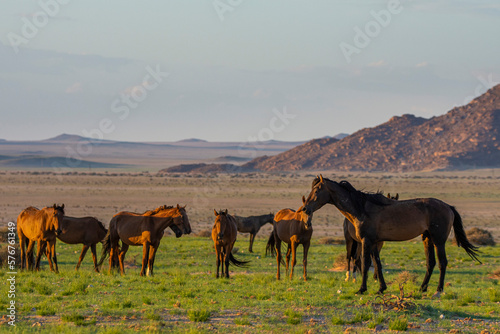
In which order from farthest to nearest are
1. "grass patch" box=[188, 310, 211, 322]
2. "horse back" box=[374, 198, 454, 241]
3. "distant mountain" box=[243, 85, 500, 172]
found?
"distant mountain" box=[243, 85, 500, 172], "horse back" box=[374, 198, 454, 241], "grass patch" box=[188, 310, 211, 322]

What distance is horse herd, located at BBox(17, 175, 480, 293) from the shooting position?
12.9 meters

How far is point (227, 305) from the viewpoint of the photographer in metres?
12.1

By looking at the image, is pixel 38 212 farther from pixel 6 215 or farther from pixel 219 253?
pixel 6 215

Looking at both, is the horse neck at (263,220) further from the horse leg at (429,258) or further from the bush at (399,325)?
the bush at (399,325)

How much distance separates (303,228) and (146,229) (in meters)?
4.14

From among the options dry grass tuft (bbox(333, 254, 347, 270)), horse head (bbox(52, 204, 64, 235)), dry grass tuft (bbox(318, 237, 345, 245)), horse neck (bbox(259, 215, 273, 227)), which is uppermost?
horse head (bbox(52, 204, 64, 235))

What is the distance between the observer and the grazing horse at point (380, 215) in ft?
42.0

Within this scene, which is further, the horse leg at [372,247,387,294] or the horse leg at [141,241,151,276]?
the horse leg at [141,241,151,276]

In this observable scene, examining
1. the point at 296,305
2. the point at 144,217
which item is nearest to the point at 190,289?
the point at 296,305

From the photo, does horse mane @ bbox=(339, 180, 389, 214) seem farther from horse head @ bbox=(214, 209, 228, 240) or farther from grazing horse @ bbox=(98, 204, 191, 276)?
grazing horse @ bbox=(98, 204, 191, 276)

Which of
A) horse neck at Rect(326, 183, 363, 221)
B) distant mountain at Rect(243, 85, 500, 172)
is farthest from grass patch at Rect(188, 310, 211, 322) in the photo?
distant mountain at Rect(243, 85, 500, 172)

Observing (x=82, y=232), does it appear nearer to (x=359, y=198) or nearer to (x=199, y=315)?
(x=199, y=315)

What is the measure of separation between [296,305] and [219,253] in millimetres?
5709

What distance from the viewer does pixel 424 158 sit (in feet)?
463
